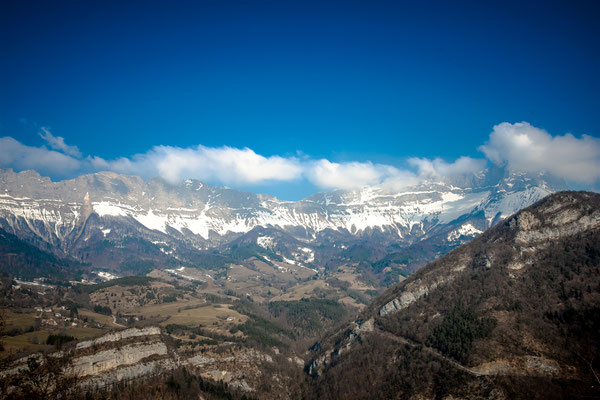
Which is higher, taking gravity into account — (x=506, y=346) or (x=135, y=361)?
(x=506, y=346)

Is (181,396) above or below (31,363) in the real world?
below

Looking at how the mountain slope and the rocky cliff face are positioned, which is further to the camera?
the rocky cliff face

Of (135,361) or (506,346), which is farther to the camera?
(135,361)

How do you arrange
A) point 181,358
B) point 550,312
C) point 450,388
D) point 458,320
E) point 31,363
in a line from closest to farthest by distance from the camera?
1. point 31,363
2. point 450,388
3. point 550,312
4. point 458,320
5. point 181,358

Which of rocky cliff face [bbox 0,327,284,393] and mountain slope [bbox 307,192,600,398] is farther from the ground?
mountain slope [bbox 307,192,600,398]

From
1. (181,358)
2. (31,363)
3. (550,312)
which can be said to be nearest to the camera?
(31,363)

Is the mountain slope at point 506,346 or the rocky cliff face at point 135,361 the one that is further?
the rocky cliff face at point 135,361

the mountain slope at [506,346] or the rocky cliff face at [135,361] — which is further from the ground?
the mountain slope at [506,346]

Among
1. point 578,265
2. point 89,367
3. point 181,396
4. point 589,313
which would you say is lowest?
point 181,396

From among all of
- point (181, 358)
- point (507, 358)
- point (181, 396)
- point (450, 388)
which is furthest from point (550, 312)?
point (181, 358)

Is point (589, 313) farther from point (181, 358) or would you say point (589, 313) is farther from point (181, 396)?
point (181, 358)

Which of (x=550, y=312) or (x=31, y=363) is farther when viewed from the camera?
(x=550, y=312)
